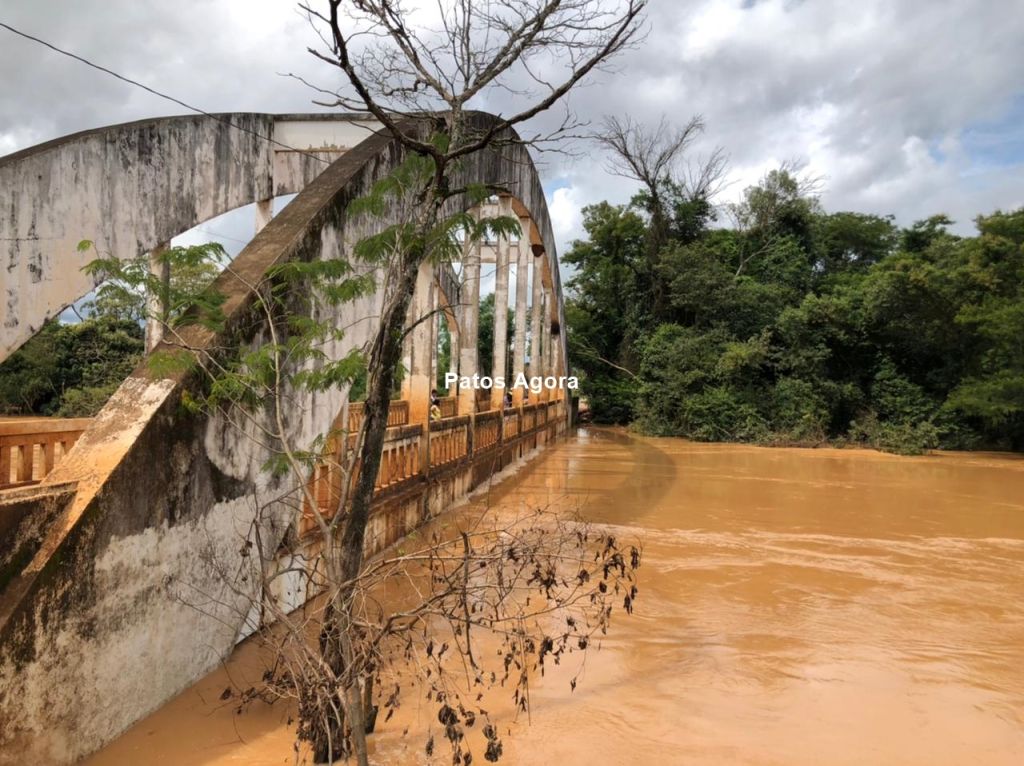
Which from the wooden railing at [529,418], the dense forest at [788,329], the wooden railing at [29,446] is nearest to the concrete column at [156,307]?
the wooden railing at [29,446]

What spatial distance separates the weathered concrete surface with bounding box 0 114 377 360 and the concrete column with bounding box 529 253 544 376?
814cm

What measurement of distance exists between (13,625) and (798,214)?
28.8 m

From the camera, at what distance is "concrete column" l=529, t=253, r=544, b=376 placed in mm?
16641

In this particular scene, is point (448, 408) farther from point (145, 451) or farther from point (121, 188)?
point (145, 451)

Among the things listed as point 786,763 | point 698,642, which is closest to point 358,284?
point 786,763

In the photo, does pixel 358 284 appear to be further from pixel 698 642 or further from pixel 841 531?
pixel 841 531

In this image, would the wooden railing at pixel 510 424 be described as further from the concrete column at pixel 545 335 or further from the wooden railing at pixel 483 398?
the wooden railing at pixel 483 398

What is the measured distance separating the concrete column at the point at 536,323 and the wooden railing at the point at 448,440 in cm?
697

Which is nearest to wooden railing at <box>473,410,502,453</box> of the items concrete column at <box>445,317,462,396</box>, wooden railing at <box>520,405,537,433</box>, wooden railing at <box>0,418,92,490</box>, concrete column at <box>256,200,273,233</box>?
wooden railing at <box>520,405,537,433</box>

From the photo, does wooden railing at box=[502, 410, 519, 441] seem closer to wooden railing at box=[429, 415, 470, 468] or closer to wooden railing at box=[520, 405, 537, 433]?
wooden railing at box=[520, 405, 537, 433]

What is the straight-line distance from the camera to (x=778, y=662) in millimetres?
4379

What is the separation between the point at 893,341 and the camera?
67.8ft

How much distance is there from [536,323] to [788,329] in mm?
8448

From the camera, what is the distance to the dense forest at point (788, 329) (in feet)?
57.4
